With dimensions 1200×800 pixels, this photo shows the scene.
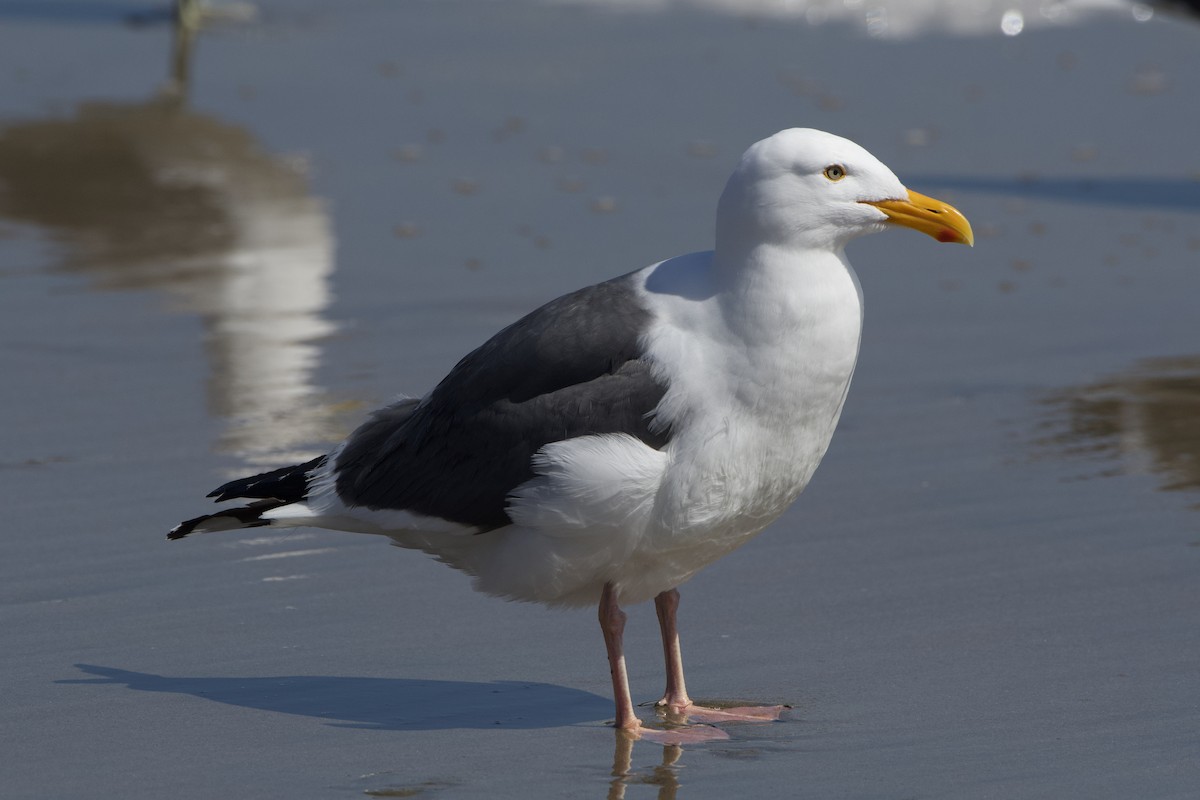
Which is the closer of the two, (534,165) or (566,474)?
(566,474)

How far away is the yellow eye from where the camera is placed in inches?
167

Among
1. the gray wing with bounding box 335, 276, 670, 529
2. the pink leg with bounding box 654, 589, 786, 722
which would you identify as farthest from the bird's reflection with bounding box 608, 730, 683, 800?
the gray wing with bounding box 335, 276, 670, 529

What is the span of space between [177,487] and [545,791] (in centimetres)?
252

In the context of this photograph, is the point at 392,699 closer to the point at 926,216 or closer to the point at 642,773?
the point at 642,773

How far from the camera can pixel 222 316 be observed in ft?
26.8

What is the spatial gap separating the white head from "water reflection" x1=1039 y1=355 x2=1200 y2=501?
2132mm

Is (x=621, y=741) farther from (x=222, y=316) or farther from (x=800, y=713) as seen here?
(x=222, y=316)

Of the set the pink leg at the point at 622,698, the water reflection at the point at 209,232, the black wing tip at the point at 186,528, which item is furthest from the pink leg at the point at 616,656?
the water reflection at the point at 209,232

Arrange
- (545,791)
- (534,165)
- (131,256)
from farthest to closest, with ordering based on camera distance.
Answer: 1. (534,165)
2. (131,256)
3. (545,791)

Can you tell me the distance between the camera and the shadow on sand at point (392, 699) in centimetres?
438

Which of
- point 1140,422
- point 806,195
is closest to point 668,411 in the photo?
point 806,195

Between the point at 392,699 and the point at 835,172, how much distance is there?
1.62 metres

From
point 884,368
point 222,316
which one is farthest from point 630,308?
point 222,316

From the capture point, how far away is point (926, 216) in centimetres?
432
